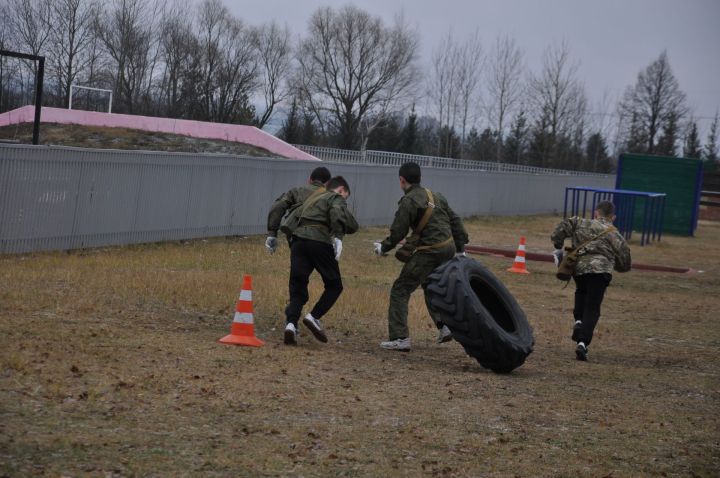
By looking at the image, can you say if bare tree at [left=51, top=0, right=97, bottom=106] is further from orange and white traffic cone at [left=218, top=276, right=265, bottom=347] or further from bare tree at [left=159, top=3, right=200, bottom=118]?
orange and white traffic cone at [left=218, top=276, right=265, bottom=347]

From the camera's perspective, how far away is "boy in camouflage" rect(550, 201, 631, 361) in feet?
37.7

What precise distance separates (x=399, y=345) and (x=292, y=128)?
52.3m

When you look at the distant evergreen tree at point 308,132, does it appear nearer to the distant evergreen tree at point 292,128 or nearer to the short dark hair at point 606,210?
the distant evergreen tree at point 292,128

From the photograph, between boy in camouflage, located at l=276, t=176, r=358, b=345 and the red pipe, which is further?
the red pipe

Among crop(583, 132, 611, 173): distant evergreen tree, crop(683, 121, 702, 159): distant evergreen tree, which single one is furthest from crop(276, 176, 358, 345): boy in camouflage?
crop(683, 121, 702, 159): distant evergreen tree

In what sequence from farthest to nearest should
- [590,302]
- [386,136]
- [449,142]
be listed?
[449,142] → [386,136] → [590,302]

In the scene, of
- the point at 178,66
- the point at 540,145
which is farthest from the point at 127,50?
the point at 540,145

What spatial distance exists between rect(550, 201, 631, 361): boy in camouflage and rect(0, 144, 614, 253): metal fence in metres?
9.00

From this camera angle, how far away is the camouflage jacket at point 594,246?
452 inches

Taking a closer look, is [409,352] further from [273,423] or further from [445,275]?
[273,423]

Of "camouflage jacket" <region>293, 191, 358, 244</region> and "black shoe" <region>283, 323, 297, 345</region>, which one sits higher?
"camouflage jacket" <region>293, 191, 358, 244</region>

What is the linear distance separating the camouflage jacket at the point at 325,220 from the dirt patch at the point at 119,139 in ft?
77.9

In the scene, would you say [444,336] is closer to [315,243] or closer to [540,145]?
[315,243]

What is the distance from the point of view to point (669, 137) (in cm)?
7706
